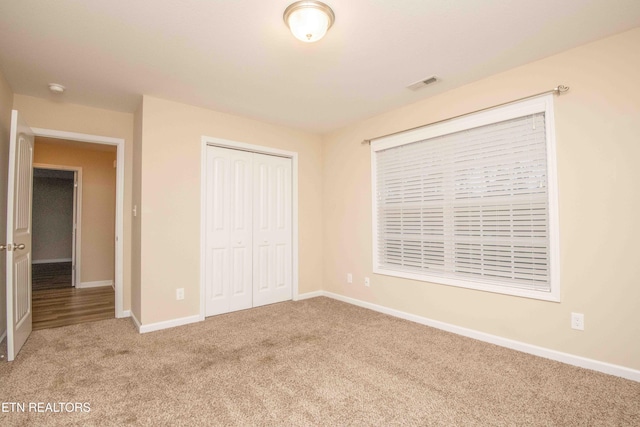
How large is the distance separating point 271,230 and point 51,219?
786 cm

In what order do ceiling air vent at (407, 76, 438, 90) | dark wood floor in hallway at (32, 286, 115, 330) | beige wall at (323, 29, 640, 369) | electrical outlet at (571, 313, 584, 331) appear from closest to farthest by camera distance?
beige wall at (323, 29, 640, 369), electrical outlet at (571, 313, 584, 331), ceiling air vent at (407, 76, 438, 90), dark wood floor in hallway at (32, 286, 115, 330)

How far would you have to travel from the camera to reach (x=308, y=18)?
6.26 feet

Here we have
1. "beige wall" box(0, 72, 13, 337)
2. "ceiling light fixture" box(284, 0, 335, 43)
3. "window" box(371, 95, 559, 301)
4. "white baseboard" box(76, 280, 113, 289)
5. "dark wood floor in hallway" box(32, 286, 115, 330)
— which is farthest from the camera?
"white baseboard" box(76, 280, 113, 289)

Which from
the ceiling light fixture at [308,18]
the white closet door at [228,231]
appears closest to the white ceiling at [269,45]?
the ceiling light fixture at [308,18]

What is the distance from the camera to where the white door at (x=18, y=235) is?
2.42m

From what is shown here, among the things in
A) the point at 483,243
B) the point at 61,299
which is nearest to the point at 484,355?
the point at 483,243

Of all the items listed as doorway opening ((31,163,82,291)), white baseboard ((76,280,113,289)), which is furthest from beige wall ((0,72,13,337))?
doorway opening ((31,163,82,291))

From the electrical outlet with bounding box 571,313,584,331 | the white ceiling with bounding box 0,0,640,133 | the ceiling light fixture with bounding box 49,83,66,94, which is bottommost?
the electrical outlet with bounding box 571,313,584,331

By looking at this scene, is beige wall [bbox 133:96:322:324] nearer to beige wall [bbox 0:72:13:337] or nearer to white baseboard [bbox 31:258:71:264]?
beige wall [bbox 0:72:13:337]

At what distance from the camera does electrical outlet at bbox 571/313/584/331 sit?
237 centimetres

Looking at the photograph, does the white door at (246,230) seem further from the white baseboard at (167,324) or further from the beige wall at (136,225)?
the beige wall at (136,225)

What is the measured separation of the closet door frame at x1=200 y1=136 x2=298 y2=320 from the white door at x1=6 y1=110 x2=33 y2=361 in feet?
5.05

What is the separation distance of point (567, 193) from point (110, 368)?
12.5 ft

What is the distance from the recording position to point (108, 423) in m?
1.70
